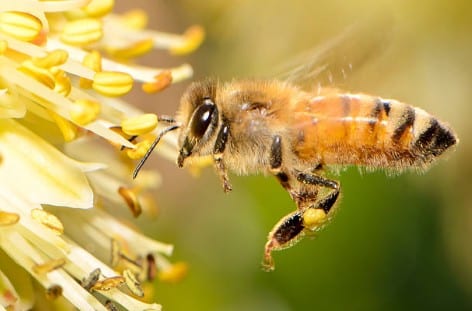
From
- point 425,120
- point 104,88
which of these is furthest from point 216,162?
point 425,120

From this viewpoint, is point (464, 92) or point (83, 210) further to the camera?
point (464, 92)

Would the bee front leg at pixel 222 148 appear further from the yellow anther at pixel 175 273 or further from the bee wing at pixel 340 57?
the yellow anther at pixel 175 273

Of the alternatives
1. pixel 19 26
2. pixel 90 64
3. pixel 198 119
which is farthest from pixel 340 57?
pixel 19 26

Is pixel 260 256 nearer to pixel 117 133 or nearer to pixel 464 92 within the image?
pixel 464 92

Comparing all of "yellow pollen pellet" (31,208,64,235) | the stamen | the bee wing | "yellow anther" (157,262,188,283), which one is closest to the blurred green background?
the bee wing

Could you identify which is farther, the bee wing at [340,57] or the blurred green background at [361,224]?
the blurred green background at [361,224]

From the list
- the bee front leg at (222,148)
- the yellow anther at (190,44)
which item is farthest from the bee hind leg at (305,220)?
the yellow anther at (190,44)

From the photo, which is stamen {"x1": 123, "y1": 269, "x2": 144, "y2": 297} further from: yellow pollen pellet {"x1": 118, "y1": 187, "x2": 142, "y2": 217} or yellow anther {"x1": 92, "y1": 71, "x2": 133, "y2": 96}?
yellow anther {"x1": 92, "y1": 71, "x2": 133, "y2": 96}
